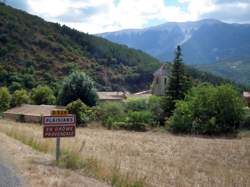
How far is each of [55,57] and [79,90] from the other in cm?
6172

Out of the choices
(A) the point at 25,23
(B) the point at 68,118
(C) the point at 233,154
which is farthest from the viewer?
(A) the point at 25,23

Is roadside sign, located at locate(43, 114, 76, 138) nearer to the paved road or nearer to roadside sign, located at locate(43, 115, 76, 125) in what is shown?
roadside sign, located at locate(43, 115, 76, 125)

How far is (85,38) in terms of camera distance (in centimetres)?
15950

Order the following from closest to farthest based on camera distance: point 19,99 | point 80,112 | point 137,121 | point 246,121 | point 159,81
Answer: point 246,121
point 137,121
point 80,112
point 19,99
point 159,81

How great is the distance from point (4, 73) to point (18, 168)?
89056 millimetres

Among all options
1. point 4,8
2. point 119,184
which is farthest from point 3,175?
point 4,8

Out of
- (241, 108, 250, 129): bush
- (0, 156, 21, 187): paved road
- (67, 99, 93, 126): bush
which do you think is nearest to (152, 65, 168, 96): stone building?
(67, 99, 93, 126): bush

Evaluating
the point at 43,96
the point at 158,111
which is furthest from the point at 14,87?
the point at 158,111

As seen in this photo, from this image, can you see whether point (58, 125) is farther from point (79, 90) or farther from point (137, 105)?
point (137, 105)

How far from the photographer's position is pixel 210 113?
49.8m

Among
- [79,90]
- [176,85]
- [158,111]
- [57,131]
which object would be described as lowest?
[158,111]

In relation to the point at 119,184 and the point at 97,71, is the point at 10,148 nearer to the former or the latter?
the point at 119,184

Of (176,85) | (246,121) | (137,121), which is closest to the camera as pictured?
(246,121)

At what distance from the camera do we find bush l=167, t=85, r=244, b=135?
4881 cm
